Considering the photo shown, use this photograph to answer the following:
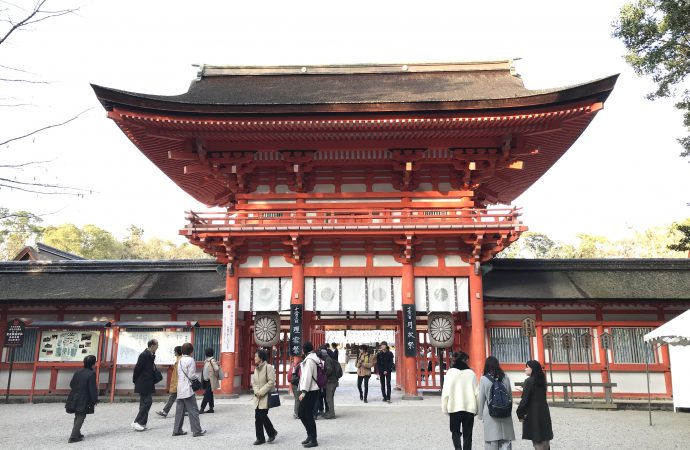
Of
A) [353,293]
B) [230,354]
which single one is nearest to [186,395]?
[230,354]

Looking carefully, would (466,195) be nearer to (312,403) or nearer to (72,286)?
(312,403)

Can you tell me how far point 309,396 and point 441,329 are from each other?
24.5 ft

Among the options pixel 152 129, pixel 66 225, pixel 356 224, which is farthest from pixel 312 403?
pixel 66 225

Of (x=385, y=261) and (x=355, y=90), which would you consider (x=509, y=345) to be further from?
(x=355, y=90)

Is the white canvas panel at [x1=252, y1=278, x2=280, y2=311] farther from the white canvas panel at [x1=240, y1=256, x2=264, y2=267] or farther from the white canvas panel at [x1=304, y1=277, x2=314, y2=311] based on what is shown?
the white canvas panel at [x1=304, y1=277, x2=314, y2=311]

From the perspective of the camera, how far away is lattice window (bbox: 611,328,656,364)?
610 inches

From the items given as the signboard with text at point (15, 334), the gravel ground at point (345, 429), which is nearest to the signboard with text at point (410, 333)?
the gravel ground at point (345, 429)

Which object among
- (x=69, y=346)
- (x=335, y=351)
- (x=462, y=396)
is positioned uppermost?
(x=69, y=346)

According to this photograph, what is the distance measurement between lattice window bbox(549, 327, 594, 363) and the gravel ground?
7.71 feet

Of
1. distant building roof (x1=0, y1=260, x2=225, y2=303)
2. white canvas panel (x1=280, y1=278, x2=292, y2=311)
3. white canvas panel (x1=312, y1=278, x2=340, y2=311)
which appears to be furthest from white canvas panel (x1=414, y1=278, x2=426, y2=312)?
distant building roof (x1=0, y1=260, x2=225, y2=303)

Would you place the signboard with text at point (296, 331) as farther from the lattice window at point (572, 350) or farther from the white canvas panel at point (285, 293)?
the lattice window at point (572, 350)

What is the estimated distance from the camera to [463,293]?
1539 cm

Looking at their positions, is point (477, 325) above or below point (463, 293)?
below

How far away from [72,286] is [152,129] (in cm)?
659
